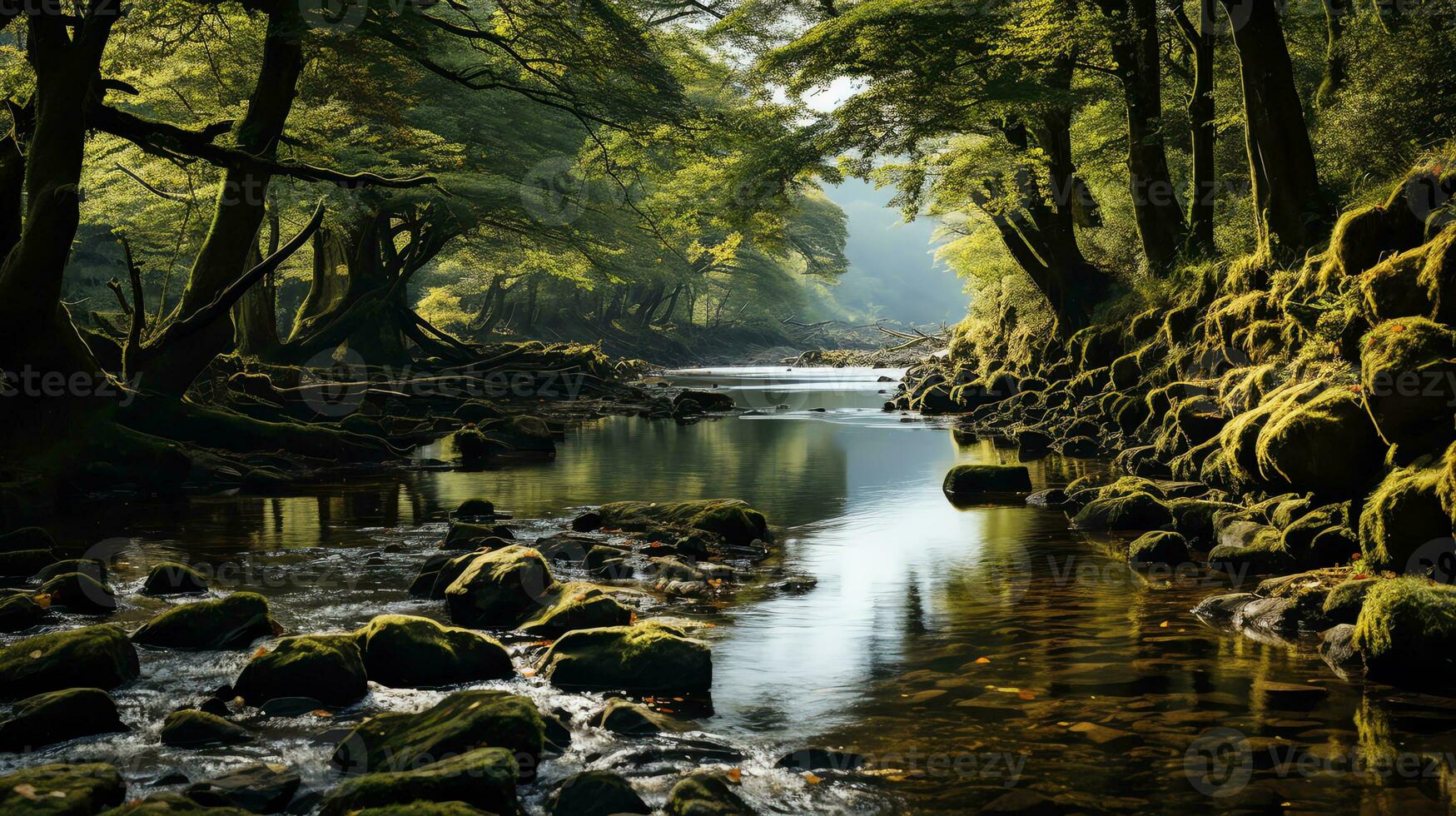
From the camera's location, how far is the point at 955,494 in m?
12.7

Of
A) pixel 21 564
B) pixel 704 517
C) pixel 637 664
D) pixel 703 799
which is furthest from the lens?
pixel 704 517

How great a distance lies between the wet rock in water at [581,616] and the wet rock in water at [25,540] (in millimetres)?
4721

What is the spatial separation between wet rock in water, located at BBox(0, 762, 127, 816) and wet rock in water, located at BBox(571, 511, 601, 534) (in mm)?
6323

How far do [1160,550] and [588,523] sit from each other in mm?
5233

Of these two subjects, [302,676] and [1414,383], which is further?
[1414,383]

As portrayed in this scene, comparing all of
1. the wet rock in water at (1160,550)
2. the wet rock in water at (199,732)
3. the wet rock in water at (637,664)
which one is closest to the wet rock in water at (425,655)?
the wet rock in water at (637,664)

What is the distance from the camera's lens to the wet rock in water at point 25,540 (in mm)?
8508

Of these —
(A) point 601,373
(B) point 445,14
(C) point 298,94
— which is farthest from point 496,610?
(A) point 601,373

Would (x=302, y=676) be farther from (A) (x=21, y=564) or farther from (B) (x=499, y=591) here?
(A) (x=21, y=564)

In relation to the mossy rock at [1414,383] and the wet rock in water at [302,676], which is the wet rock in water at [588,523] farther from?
the mossy rock at [1414,383]

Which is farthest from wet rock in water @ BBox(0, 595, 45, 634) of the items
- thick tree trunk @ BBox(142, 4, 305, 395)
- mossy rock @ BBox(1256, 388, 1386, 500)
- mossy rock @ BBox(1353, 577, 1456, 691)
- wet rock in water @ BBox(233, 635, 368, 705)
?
mossy rock @ BBox(1256, 388, 1386, 500)

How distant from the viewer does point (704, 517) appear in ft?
32.4

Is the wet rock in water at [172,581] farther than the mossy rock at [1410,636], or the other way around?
the wet rock in water at [172,581]

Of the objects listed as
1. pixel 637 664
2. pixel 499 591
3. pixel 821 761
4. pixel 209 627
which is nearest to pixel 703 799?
pixel 821 761
